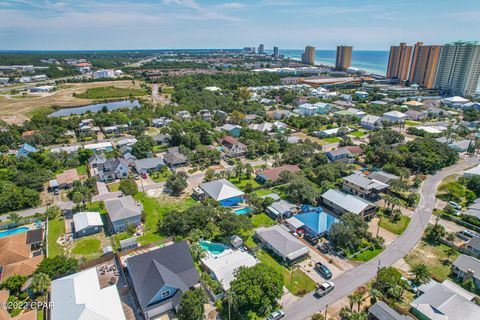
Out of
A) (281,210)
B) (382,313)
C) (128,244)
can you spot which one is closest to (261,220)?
(281,210)

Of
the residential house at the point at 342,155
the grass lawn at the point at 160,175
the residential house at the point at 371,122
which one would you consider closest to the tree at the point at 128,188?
the grass lawn at the point at 160,175

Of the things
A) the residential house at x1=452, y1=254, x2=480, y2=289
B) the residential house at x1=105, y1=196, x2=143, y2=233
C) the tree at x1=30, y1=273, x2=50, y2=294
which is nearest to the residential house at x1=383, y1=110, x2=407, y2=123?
the residential house at x1=452, y1=254, x2=480, y2=289

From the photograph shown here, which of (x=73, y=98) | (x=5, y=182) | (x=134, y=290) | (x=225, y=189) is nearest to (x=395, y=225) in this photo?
(x=225, y=189)

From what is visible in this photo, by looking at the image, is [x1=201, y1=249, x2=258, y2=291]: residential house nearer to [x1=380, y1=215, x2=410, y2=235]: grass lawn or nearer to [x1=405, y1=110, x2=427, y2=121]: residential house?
[x1=380, y1=215, x2=410, y2=235]: grass lawn

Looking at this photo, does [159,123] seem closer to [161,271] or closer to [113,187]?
[113,187]

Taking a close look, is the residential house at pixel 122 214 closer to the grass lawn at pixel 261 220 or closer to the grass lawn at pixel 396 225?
the grass lawn at pixel 261 220

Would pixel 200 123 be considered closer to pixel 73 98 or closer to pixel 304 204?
pixel 304 204
